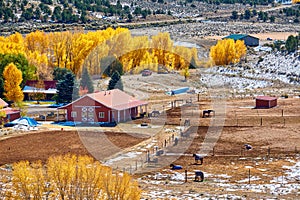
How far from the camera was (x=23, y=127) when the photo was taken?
54156mm

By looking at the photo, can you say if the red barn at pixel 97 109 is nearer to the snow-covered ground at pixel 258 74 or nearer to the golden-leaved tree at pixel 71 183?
the snow-covered ground at pixel 258 74

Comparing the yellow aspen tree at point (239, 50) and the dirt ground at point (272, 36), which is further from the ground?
the yellow aspen tree at point (239, 50)

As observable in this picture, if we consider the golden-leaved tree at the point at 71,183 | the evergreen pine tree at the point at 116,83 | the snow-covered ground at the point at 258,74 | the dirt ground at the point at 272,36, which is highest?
the golden-leaved tree at the point at 71,183

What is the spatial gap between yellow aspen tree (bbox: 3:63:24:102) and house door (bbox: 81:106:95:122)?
9.06 m

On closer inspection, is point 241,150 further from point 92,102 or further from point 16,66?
point 16,66

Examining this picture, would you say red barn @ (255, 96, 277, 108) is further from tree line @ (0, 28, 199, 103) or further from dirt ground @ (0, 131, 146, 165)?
tree line @ (0, 28, 199, 103)

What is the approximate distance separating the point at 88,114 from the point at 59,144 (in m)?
9.32

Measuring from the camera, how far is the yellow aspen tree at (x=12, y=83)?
65188 mm

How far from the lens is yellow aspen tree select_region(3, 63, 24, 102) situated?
214ft

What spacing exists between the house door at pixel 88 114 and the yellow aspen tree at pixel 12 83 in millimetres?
9064

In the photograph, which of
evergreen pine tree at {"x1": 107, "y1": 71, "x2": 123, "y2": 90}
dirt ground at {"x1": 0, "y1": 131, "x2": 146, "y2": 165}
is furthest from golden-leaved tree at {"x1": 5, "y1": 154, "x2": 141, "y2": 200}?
evergreen pine tree at {"x1": 107, "y1": 71, "x2": 123, "y2": 90}

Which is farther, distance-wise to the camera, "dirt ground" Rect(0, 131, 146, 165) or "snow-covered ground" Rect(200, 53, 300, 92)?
"snow-covered ground" Rect(200, 53, 300, 92)

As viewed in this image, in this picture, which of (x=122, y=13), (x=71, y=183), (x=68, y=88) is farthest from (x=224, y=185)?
(x=122, y=13)

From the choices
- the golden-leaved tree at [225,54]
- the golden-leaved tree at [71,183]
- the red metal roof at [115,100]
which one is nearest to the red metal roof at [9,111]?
the red metal roof at [115,100]
